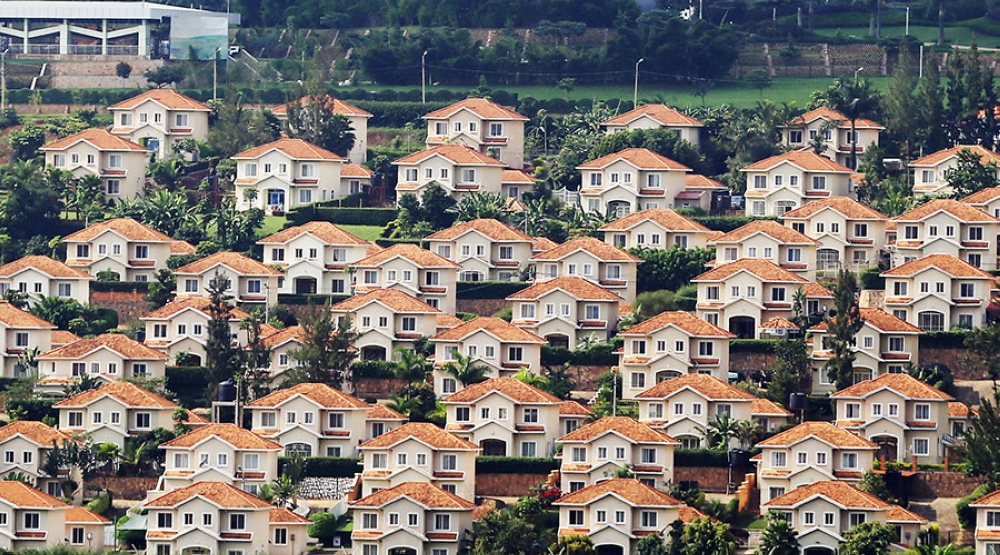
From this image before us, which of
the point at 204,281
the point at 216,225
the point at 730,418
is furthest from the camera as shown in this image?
the point at 216,225

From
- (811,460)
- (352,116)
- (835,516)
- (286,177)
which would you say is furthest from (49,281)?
(835,516)

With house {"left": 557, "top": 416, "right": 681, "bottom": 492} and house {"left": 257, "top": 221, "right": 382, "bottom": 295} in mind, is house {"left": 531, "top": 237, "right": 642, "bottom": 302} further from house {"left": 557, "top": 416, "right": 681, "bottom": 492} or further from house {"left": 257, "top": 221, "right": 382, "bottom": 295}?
house {"left": 557, "top": 416, "right": 681, "bottom": 492}

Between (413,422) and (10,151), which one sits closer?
(413,422)

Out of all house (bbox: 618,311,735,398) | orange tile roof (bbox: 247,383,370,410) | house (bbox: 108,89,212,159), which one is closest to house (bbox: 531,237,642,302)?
house (bbox: 618,311,735,398)

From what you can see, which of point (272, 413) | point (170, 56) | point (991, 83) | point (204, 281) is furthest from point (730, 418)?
point (170, 56)

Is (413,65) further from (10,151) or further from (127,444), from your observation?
(127,444)

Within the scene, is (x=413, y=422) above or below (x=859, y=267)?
below

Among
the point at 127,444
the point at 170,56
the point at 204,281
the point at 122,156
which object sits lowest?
the point at 127,444

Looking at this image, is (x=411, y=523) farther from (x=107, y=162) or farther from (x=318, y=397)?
(x=107, y=162)
